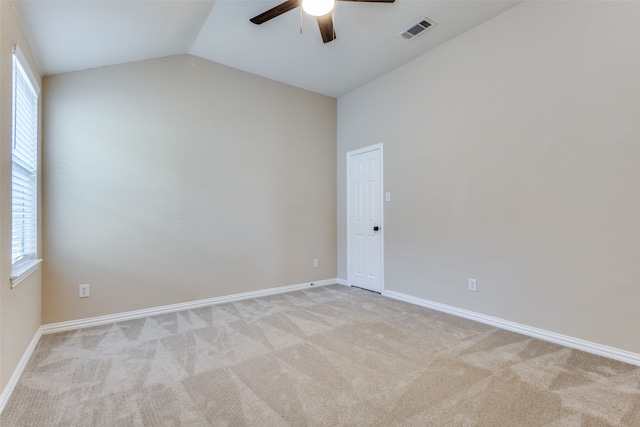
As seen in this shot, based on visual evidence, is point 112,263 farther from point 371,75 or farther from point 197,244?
point 371,75

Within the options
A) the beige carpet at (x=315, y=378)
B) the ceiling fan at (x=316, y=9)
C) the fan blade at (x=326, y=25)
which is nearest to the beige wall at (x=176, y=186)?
the beige carpet at (x=315, y=378)

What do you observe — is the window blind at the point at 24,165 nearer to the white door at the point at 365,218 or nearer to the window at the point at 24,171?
the window at the point at 24,171

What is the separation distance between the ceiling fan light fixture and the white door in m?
2.12

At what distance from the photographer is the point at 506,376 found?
197cm

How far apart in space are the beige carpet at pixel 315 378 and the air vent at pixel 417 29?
3.00 m

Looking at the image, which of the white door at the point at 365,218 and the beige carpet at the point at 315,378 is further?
the white door at the point at 365,218

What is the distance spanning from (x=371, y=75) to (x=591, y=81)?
2393 millimetres

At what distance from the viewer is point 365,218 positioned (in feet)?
14.2

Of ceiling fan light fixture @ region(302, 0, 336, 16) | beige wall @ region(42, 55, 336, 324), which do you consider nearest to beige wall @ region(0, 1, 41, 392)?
beige wall @ region(42, 55, 336, 324)

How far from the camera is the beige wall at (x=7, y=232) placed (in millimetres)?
1750

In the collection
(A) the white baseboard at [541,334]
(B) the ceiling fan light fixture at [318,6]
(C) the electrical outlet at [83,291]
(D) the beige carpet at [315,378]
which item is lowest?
(D) the beige carpet at [315,378]

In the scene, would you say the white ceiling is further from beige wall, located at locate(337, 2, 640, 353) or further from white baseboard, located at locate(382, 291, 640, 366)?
white baseboard, located at locate(382, 291, 640, 366)

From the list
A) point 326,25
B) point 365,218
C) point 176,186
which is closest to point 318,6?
point 326,25

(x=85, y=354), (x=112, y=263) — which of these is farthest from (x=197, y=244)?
(x=85, y=354)
